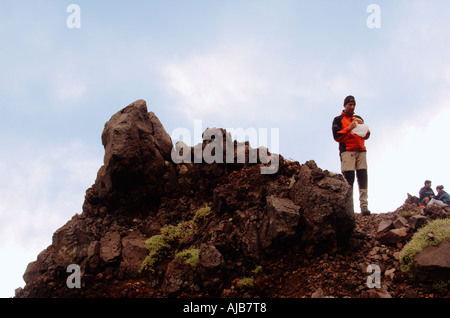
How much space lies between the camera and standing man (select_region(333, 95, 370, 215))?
11641 millimetres

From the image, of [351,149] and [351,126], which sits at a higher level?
[351,126]

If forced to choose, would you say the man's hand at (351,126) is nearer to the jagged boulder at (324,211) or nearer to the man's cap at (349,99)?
the man's cap at (349,99)

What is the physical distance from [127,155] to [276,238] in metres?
7.23

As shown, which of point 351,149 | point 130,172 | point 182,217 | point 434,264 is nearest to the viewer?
point 434,264

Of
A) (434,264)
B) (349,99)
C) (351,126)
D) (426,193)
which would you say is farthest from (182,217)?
(426,193)

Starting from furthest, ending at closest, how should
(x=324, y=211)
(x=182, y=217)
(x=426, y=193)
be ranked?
(x=426, y=193)
(x=182, y=217)
(x=324, y=211)

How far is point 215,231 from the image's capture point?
33.9ft

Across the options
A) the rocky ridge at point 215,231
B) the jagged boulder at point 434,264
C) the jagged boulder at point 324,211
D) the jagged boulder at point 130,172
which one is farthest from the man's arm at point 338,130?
the jagged boulder at point 130,172

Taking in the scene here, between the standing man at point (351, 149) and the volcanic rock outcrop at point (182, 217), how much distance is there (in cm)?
164

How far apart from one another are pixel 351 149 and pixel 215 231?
5.93 m

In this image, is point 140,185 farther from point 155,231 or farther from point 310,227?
point 310,227

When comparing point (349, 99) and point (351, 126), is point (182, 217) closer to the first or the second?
point (351, 126)

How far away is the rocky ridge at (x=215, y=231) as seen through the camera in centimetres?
870
